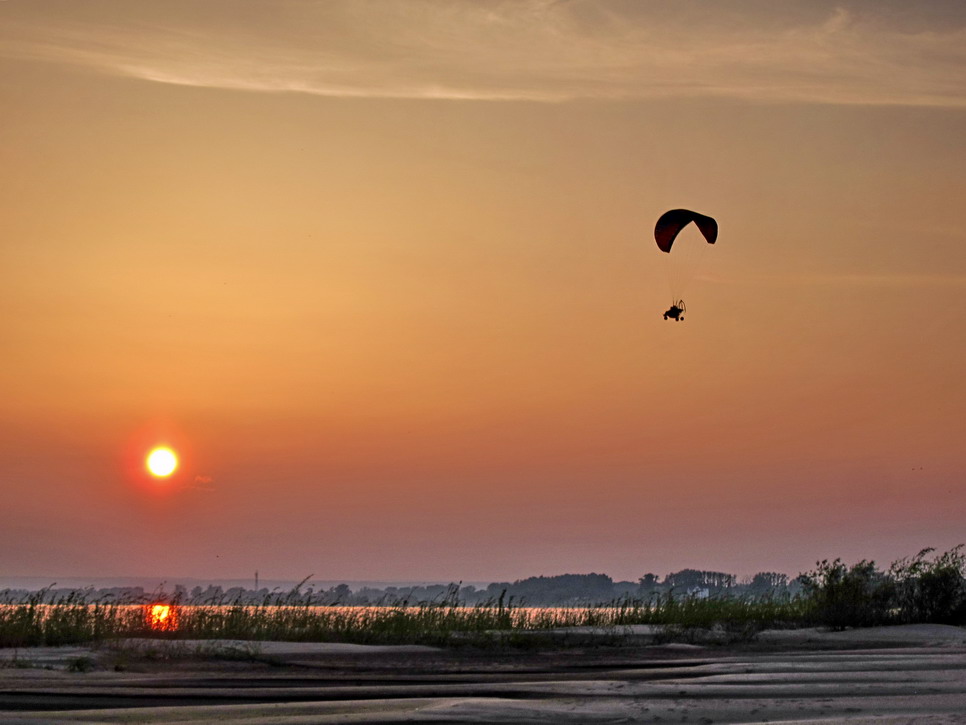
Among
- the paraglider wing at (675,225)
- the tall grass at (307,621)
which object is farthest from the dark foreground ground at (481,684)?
the paraglider wing at (675,225)

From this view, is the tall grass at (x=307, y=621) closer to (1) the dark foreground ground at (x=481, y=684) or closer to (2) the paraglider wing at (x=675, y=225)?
(1) the dark foreground ground at (x=481, y=684)

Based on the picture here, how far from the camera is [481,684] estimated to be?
16.2 meters

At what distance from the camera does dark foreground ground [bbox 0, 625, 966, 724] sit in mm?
12172

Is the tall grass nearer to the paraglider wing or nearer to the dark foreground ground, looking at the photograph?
the dark foreground ground

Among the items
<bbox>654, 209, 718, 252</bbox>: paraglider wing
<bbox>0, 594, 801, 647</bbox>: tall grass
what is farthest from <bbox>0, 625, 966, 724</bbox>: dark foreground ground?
<bbox>654, 209, 718, 252</bbox>: paraglider wing

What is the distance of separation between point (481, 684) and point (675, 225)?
61.6 ft

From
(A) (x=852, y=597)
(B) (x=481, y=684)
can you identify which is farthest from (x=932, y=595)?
(B) (x=481, y=684)

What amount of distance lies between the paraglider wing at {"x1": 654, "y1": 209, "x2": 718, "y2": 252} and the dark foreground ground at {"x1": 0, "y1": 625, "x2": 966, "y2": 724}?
11910 mm

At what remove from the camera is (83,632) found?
960 inches

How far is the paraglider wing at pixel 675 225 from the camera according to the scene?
31.4 metres

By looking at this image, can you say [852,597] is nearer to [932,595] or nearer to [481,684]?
[932,595]

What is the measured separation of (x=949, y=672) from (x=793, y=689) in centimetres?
375

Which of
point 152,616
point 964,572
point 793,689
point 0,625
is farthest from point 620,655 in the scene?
point 964,572

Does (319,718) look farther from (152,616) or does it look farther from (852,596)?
(852,596)
